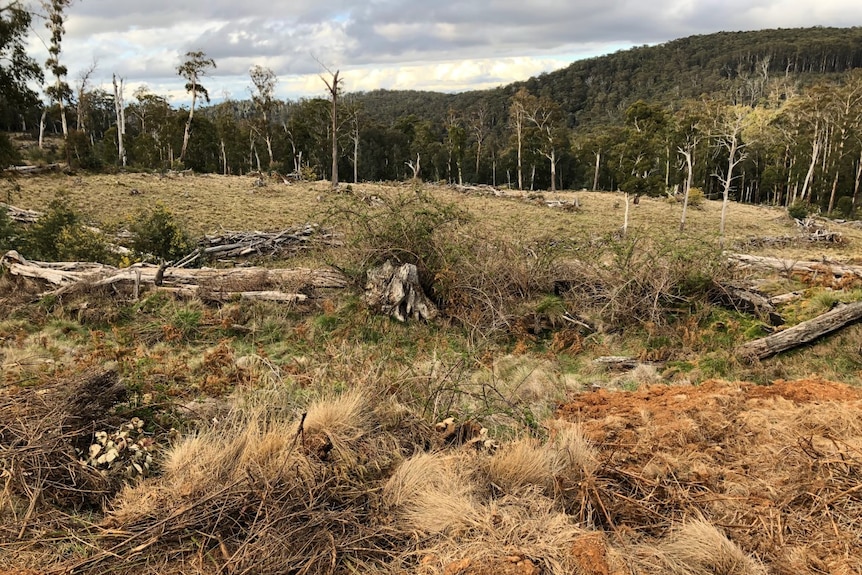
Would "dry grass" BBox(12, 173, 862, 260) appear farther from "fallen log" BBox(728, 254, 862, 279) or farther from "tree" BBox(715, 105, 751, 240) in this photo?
"fallen log" BBox(728, 254, 862, 279)

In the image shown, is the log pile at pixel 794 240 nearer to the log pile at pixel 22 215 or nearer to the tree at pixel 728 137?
the tree at pixel 728 137

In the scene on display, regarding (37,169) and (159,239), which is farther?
(37,169)

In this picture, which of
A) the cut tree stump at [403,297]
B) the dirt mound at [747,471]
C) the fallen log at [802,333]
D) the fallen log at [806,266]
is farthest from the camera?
the fallen log at [806,266]

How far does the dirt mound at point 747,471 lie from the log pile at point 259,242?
28.8 feet

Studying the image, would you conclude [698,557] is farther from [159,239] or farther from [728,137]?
[728,137]

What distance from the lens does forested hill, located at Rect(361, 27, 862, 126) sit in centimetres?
9075

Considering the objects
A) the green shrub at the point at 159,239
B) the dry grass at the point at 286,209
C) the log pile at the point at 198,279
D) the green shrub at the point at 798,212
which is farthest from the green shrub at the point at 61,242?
the green shrub at the point at 798,212

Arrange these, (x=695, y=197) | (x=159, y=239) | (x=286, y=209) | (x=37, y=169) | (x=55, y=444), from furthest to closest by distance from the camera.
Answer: (x=695, y=197)
(x=37, y=169)
(x=286, y=209)
(x=159, y=239)
(x=55, y=444)

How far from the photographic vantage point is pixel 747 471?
3.57 metres

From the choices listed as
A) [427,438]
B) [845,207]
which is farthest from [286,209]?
[845,207]

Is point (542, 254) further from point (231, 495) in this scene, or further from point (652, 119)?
point (652, 119)

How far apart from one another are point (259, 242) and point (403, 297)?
6647 mm

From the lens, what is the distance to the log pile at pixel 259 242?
12523mm

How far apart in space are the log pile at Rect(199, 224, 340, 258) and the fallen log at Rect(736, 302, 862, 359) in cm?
833
